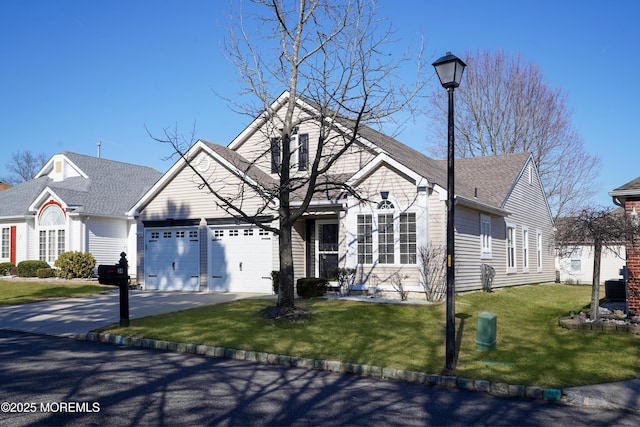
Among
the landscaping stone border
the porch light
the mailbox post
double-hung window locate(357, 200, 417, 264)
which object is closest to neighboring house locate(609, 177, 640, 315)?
the landscaping stone border

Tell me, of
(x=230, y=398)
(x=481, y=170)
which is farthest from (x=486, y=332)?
(x=481, y=170)

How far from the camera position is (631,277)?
1349cm

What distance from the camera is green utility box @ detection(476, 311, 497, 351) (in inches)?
409

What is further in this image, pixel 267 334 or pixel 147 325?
pixel 147 325

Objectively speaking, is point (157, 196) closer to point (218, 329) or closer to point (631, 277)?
point (218, 329)

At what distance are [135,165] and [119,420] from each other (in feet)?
105

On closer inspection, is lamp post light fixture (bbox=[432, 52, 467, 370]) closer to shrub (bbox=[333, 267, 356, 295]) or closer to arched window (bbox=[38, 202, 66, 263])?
shrub (bbox=[333, 267, 356, 295])

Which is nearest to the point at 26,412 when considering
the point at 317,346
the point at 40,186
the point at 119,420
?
the point at 119,420

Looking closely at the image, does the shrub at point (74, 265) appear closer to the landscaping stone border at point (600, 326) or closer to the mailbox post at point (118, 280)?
the mailbox post at point (118, 280)

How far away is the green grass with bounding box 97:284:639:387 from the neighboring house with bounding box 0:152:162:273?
14472mm

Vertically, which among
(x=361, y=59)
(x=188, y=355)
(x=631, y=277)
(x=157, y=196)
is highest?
(x=361, y=59)

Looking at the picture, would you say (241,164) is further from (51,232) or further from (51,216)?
(51,232)

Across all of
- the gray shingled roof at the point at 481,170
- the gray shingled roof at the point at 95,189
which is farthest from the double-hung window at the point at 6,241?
the gray shingled roof at the point at 481,170

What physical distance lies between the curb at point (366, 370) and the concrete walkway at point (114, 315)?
15 centimetres
